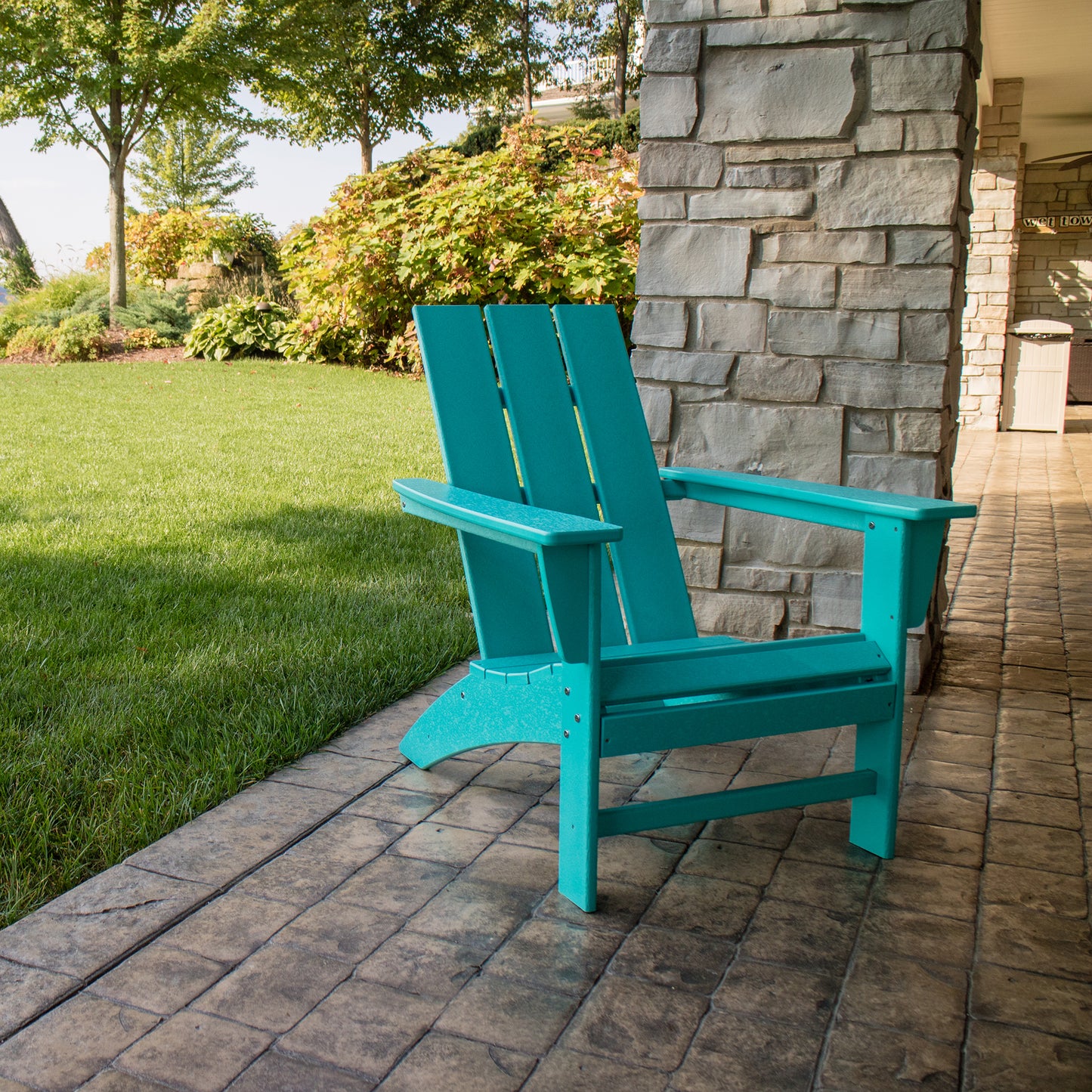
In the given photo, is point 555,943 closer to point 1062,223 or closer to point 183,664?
point 183,664

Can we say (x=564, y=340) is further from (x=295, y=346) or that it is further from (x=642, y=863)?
(x=295, y=346)

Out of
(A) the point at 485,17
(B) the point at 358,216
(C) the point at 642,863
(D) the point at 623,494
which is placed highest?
(A) the point at 485,17

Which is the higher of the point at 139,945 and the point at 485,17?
the point at 485,17

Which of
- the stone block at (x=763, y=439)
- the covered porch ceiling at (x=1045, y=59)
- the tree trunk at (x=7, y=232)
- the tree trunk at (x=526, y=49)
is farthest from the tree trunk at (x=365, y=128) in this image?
the stone block at (x=763, y=439)

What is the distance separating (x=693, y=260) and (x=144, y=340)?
10310 millimetres

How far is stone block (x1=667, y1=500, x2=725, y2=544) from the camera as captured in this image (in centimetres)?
297

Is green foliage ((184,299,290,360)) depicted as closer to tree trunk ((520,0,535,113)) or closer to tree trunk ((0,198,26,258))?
tree trunk ((0,198,26,258))

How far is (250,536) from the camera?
4.04 metres

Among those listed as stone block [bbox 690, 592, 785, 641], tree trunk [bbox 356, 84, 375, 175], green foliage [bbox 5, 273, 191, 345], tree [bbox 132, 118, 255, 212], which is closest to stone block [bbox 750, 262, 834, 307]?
stone block [bbox 690, 592, 785, 641]

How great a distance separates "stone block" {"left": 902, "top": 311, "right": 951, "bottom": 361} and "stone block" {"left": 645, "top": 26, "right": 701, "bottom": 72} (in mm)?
894

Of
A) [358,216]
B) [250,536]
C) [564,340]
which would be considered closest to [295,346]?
[358,216]

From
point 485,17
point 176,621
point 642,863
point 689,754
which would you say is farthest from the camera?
point 485,17

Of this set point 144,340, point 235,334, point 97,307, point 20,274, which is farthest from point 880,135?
point 20,274

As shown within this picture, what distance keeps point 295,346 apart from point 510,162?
2.86m
